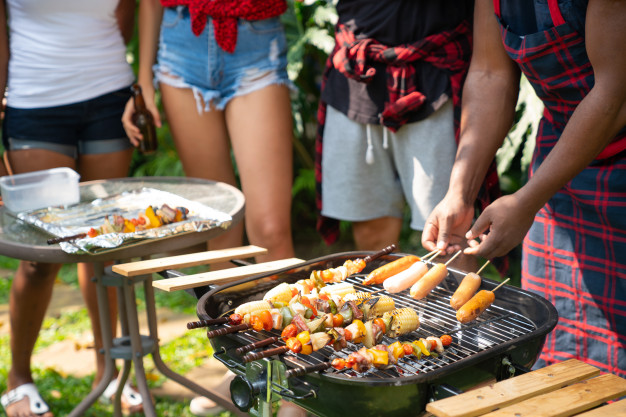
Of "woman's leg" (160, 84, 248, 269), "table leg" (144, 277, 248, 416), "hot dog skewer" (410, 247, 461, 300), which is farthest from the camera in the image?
"woman's leg" (160, 84, 248, 269)

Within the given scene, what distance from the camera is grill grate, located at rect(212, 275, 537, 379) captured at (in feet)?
4.74

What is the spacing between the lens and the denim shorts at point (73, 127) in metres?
2.84

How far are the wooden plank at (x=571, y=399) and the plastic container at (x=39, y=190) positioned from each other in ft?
5.92

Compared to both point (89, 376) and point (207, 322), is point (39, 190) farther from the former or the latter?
point (89, 376)

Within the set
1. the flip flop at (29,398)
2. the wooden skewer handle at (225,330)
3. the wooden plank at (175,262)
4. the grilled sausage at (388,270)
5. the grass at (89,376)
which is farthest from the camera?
the grass at (89,376)

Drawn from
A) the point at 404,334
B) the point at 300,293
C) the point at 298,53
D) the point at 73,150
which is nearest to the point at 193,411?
the point at 73,150

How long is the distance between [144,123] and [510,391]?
2.02 m

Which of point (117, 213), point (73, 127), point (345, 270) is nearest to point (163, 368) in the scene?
point (117, 213)

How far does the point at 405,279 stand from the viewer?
1.77m

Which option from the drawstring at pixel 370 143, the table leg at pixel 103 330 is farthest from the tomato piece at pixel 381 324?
the table leg at pixel 103 330

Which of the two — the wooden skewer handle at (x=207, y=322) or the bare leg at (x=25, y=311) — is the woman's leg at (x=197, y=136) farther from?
the wooden skewer handle at (x=207, y=322)

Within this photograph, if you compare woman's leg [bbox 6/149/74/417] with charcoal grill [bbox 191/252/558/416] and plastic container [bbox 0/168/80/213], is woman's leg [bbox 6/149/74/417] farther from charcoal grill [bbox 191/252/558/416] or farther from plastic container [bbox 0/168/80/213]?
charcoal grill [bbox 191/252/558/416]

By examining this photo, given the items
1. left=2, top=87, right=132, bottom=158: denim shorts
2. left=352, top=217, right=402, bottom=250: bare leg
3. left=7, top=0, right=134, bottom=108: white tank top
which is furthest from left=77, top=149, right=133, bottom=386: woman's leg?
left=352, top=217, right=402, bottom=250: bare leg

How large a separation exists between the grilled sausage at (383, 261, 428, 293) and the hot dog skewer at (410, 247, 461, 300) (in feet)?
0.11
